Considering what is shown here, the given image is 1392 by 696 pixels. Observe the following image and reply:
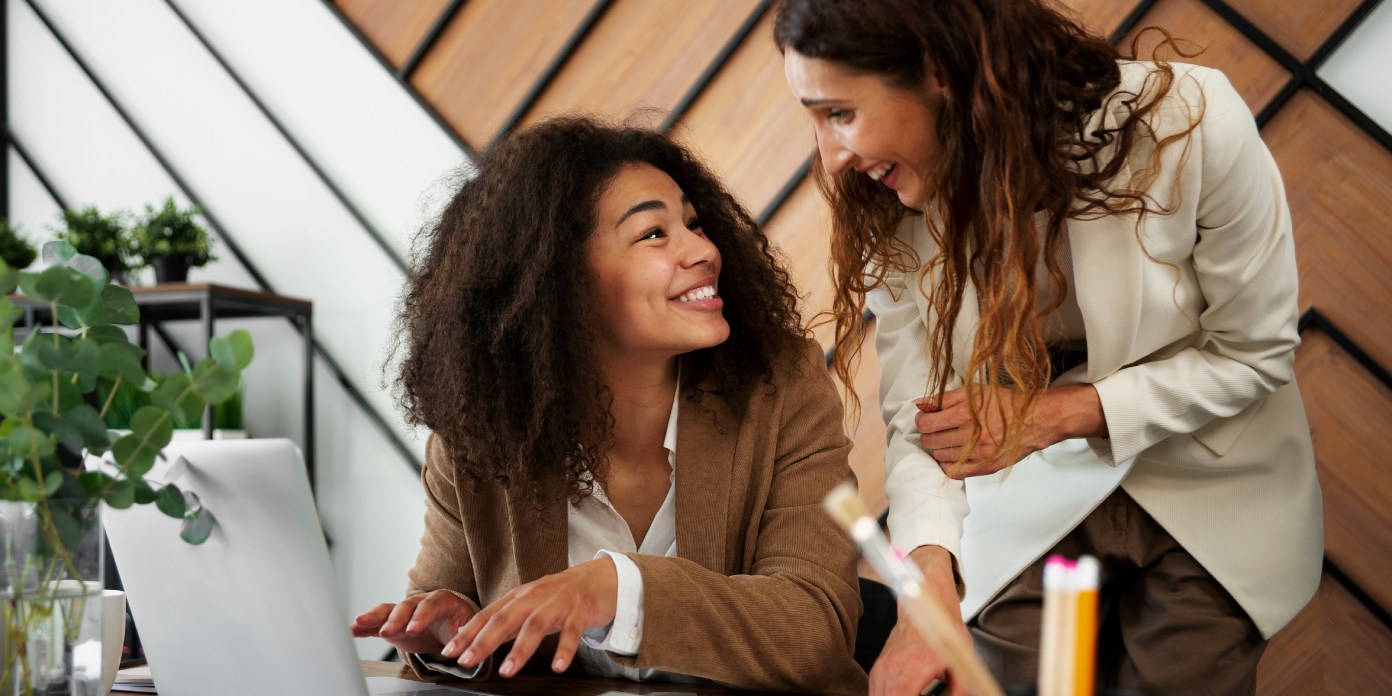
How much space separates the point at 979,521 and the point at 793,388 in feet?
0.99

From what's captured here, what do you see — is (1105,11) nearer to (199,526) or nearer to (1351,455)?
(1351,455)

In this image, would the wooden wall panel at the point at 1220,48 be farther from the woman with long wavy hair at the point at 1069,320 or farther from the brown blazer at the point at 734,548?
the brown blazer at the point at 734,548

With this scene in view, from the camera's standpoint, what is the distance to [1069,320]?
1.40 metres

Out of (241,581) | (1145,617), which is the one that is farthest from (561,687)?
(1145,617)

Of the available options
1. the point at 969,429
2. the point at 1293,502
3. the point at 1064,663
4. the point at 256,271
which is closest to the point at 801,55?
the point at 969,429

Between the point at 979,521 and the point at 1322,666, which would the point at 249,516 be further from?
the point at 1322,666

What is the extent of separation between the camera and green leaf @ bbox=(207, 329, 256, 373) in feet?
2.86

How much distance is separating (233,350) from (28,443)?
0.15 meters

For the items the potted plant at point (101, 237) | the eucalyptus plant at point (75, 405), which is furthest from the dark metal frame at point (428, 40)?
the eucalyptus plant at point (75, 405)

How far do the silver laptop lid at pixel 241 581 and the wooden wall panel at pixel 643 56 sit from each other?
174 cm

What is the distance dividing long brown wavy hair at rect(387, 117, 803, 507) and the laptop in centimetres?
45

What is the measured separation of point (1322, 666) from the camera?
2.06 meters

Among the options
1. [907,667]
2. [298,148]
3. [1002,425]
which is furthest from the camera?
[298,148]

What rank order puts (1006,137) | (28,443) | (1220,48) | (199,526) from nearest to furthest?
1. (28,443)
2. (199,526)
3. (1006,137)
4. (1220,48)
